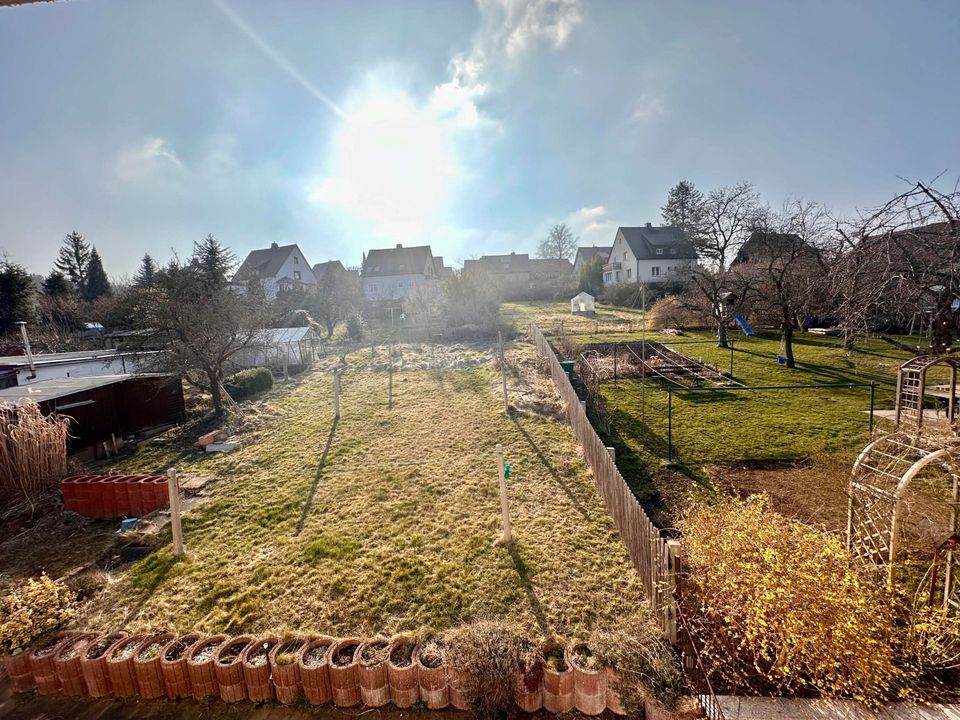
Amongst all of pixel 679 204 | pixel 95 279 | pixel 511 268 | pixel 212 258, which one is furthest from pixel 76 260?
pixel 679 204

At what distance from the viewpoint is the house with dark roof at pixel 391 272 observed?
4869 cm

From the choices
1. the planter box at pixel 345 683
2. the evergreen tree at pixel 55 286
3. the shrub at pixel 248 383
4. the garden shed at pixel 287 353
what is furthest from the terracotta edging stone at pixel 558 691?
the evergreen tree at pixel 55 286

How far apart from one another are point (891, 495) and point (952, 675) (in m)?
1.49

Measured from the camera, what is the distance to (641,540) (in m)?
4.55

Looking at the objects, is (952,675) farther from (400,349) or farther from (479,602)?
(400,349)

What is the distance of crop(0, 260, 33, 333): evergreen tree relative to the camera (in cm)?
2598

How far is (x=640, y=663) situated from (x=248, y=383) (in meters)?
16.0

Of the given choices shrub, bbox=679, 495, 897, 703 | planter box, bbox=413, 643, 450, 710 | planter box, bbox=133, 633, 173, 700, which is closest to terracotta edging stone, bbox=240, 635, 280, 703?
planter box, bbox=133, 633, 173, 700

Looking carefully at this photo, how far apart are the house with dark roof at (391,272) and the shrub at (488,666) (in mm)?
46143

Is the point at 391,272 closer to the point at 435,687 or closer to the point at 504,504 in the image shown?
the point at 504,504

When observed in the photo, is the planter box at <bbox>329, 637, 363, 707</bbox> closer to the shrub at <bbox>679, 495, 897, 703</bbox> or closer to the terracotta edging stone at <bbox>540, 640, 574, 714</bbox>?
the terracotta edging stone at <bbox>540, 640, 574, 714</bbox>

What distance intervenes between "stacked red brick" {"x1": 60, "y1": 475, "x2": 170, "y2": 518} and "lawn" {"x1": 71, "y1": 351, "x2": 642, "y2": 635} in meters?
0.98

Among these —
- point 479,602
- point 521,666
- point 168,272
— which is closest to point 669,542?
point 521,666

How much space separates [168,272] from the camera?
14250 millimetres
